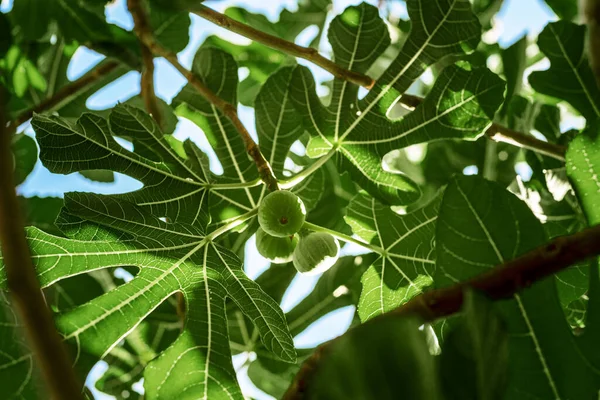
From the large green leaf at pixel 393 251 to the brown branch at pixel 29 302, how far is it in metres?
1.36

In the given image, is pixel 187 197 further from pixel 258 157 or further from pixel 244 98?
pixel 244 98

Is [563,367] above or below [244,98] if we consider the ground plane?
below

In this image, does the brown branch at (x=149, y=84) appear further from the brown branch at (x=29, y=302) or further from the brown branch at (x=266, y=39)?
the brown branch at (x=29, y=302)

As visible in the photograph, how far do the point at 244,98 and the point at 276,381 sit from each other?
1162 millimetres

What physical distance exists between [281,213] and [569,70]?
2.91ft

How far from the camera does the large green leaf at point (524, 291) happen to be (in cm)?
102

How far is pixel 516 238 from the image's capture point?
3.46 ft

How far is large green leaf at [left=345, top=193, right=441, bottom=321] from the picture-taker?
1.81 meters

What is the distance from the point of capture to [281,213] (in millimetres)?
1551

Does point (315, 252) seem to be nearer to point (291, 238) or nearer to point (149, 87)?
point (291, 238)

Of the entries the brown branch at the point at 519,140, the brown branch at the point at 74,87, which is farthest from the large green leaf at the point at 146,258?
the brown branch at the point at 519,140

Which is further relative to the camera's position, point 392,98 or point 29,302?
point 392,98

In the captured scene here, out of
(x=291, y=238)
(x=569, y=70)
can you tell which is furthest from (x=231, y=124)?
(x=569, y=70)

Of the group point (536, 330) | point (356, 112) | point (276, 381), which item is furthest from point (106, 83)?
point (536, 330)
